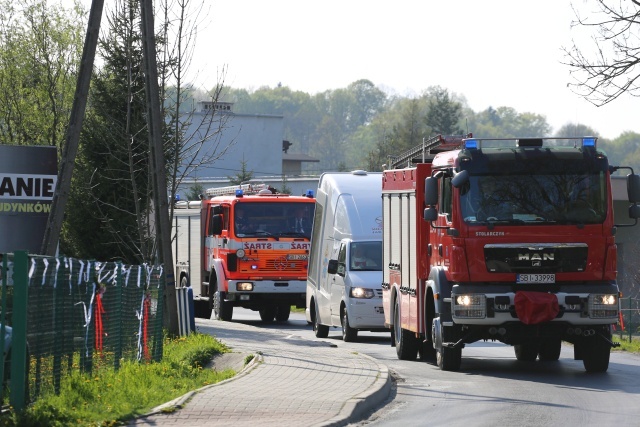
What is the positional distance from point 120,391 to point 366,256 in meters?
11.4

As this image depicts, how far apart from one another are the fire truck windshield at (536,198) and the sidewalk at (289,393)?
8.65ft

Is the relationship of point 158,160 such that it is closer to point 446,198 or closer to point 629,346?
point 446,198

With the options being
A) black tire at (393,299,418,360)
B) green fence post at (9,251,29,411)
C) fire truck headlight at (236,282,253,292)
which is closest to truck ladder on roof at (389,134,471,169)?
black tire at (393,299,418,360)

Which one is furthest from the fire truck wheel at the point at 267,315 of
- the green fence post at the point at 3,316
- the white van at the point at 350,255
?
the green fence post at the point at 3,316

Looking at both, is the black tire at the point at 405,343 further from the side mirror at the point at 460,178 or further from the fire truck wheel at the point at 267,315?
the fire truck wheel at the point at 267,315

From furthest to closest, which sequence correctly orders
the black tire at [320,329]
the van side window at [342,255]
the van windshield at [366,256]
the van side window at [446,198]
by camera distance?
the black tire at [320,329], the van side window at [342,255], the van windshield at [366,256], the van side window at [446,198]

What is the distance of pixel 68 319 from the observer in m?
12.5

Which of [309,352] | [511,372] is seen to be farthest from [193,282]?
[511,372]

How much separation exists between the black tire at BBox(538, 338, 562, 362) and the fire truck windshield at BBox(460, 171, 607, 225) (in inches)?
138

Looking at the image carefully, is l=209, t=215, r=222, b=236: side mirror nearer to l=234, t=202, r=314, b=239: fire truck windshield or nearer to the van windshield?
l=234, t=202, r=314, b=239: fire truck windshield

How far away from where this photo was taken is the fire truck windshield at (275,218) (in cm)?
2930

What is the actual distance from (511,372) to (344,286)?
6.49 metres

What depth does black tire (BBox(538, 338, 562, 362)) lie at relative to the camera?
1922 cm

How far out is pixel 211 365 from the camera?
1670 centimetres
